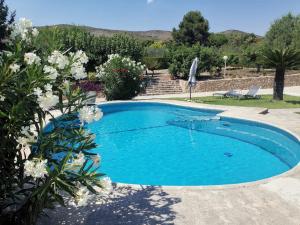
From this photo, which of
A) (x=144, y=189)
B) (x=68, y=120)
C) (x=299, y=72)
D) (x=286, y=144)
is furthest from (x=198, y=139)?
(x=299, y=72)

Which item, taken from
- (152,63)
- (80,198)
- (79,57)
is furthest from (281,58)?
(80,198)

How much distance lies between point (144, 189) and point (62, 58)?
3.65m

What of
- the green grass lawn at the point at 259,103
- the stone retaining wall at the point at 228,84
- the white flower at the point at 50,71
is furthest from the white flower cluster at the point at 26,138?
the stone retaining wall at the point at 228,84

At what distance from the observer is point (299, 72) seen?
33.5m

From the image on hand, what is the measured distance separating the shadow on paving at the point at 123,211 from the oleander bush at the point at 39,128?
1.19 m

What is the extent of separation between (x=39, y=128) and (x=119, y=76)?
17.2 metres

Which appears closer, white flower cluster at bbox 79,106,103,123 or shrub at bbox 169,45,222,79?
white flower cluster at bbox 79,106,103,123

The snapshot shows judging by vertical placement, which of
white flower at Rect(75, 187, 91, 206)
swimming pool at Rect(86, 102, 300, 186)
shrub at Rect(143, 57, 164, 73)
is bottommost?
swimming pool at Rect(86, 102, 300, 186)

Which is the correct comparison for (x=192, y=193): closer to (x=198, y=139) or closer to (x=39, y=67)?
(x=39, y=67)

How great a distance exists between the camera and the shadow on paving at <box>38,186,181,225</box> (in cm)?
550

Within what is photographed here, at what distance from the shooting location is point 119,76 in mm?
21234

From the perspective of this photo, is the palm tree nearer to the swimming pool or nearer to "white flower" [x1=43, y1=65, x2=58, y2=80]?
the swimming pool

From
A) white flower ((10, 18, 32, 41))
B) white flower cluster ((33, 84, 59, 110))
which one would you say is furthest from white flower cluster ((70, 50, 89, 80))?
white flower ((10, 18, 32, 41))

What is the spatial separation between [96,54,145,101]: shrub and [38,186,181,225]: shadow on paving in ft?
49.6
